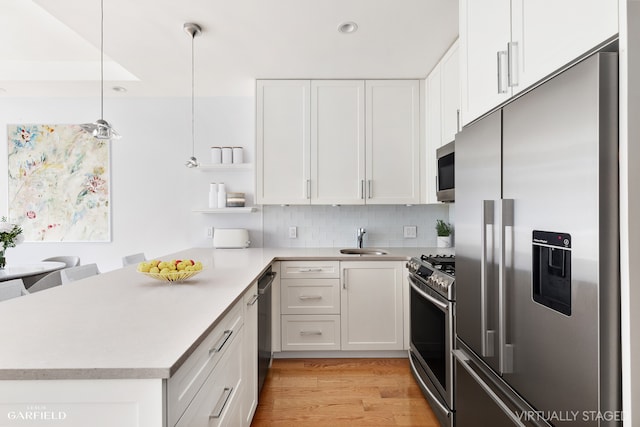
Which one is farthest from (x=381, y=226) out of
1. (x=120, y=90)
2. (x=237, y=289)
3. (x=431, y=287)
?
(x=120, y=90)

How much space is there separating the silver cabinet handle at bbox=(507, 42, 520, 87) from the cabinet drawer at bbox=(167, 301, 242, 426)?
4.59 ft

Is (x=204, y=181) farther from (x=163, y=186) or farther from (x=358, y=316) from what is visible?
(x=358, y=316)

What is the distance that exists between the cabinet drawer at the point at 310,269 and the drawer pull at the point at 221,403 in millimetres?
1381

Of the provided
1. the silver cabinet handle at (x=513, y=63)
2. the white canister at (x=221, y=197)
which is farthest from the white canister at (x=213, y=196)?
the silver cabinet handle at (x=513, y=63)

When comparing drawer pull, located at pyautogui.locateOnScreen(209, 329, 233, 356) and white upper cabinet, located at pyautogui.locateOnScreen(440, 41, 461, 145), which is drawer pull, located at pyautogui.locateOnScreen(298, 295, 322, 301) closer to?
drawer pull, located at pyautogui.locateOnScreen(209, 329, 233, 356)

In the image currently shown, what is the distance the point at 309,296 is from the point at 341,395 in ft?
2.55

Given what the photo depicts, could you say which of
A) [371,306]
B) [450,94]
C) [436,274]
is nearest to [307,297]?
[371,306]

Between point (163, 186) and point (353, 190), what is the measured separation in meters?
2.02

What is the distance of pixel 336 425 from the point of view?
1.93 meters

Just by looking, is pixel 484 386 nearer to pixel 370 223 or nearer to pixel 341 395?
pixel 341 395

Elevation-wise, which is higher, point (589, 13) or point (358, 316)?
point (589, 13)

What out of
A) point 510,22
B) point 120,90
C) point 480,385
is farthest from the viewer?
point 120,90

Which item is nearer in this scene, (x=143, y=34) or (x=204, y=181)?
(x=143, y=34)

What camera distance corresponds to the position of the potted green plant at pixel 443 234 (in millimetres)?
3155
